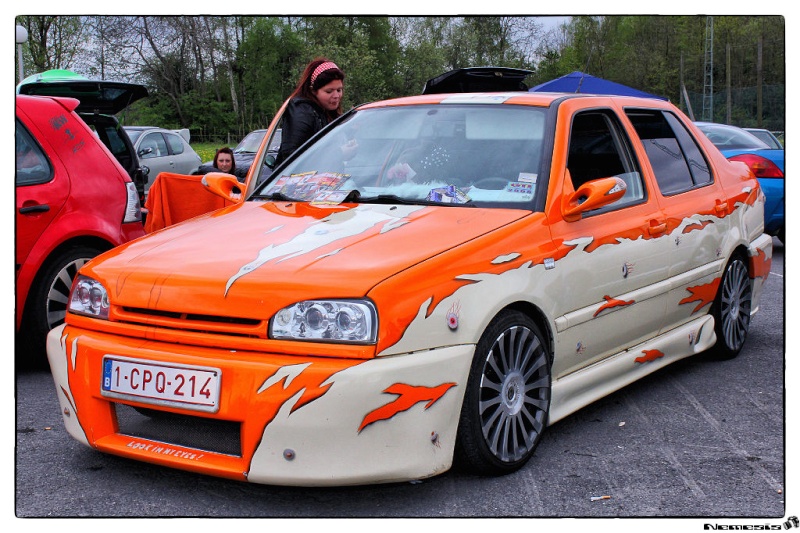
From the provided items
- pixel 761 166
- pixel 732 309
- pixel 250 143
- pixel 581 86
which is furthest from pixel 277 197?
pixel 250 143

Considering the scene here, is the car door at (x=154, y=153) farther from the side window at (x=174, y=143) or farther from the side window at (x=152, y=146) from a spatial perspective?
the side window at (x=174, y=143)

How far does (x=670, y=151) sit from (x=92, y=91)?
520cm

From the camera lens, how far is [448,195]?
4109 mm

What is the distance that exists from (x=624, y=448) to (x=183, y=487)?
5.94 feet

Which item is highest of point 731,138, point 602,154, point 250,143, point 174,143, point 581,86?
point 581,86

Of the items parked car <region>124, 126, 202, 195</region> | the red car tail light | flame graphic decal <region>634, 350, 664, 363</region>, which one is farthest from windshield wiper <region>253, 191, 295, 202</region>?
parked car <region>124, 126, 202, 195</region>

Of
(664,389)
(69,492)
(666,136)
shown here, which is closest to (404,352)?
(69,492)

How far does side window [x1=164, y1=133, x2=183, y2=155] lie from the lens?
18.1 m

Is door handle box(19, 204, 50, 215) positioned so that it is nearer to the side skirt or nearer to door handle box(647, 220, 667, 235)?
the side skirt

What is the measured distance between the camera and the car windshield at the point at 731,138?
39.9 ft

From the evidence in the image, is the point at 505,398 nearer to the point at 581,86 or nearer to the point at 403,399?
the point at 403,399

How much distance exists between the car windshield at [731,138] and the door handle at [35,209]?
29.9 ft

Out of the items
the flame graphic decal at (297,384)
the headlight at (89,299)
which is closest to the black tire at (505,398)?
the flame graphic decal at (297,384)

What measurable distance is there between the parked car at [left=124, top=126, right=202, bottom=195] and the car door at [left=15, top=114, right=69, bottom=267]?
38.0ft
